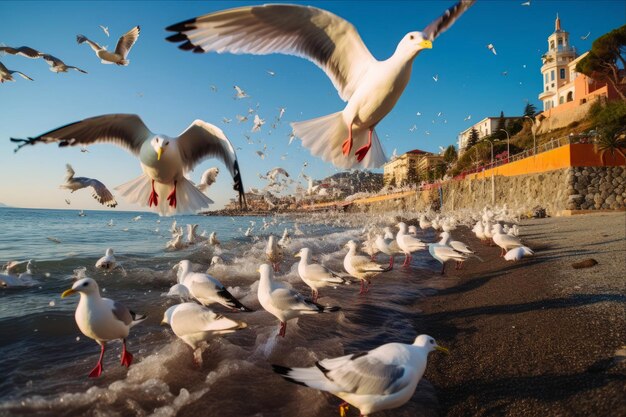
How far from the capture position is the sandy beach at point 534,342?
9.10 ft

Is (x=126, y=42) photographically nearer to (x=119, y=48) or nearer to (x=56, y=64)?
(x=119, y=48)

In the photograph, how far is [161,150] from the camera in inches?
165

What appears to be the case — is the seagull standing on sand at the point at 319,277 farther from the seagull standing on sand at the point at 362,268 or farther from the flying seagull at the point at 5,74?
the flying seagull at the point at 5,74

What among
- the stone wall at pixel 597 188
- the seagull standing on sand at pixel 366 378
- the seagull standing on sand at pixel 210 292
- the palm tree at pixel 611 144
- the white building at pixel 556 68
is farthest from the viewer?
the white building at pixel 556 68

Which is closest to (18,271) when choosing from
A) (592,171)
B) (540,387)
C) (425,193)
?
(540,387)

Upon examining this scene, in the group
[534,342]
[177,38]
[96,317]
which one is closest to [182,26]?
[177,38]

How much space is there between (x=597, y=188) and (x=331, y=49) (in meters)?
22.5

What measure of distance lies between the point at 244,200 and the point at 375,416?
2.22 m

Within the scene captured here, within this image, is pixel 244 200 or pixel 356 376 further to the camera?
pixel 244 200

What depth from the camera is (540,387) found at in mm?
2922

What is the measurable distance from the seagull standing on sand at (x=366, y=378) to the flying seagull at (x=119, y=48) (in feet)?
20.2

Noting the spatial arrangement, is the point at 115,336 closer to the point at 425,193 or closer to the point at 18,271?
the point at 18,271

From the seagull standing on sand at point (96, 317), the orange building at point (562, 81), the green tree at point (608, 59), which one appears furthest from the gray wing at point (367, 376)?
the orange building at point (562, 81)

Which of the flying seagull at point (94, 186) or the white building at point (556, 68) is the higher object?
the white building at point (556, 68)
